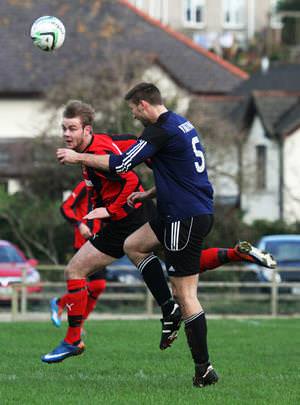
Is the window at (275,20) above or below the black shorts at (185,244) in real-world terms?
above

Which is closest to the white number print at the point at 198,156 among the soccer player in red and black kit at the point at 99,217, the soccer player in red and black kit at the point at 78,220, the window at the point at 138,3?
Answer: the soccer player in red and black kit at the point at 99,217

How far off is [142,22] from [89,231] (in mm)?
35242

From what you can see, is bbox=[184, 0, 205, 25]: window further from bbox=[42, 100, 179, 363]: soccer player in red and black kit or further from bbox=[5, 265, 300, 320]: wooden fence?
bbox=[42, 100, 179, 363]: soccer player in red and black kit

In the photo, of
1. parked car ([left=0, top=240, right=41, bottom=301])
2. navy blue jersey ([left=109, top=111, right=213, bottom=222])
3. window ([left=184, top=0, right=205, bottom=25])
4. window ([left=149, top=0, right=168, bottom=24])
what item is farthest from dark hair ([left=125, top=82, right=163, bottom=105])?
window ([left=184, top=0, right=205, bottom=25])

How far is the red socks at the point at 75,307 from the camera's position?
11445mm

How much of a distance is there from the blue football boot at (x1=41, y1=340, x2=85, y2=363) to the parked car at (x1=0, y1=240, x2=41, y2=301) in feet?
39.0

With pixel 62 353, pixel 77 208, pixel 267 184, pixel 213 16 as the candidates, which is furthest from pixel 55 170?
pixel 213 16

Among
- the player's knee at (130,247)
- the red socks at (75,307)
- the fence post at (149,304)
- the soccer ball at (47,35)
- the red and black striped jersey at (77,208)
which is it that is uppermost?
the soccer ball at (47,35)

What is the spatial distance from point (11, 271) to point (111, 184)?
14416 mm

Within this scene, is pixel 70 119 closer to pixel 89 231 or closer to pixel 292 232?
pixel 89 231

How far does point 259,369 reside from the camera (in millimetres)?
11898

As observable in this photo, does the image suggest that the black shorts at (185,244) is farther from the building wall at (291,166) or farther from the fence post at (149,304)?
the building wall at (291,166)

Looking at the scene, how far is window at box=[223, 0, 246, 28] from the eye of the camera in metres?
83.5

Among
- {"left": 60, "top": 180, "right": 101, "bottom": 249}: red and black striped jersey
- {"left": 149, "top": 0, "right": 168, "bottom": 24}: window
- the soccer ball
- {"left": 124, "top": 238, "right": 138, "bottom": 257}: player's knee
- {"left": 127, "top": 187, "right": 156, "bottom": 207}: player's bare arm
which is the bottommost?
{"left": 124, "top": 238, "right": 138, "bottom": 257}: player's knee
